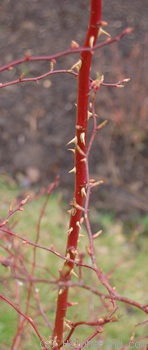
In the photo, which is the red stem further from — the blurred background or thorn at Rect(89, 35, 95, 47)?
the blurred background

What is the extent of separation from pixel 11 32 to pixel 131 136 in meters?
1.42

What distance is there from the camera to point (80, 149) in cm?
112

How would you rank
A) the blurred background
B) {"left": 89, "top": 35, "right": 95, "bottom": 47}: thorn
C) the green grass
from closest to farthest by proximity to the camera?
{"left": 89, "top": 35, "right": 95, "bottom": 47}: thorn < the green grass < the blurred background

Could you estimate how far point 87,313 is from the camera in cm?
300

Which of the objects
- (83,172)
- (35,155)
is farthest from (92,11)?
(35,155)

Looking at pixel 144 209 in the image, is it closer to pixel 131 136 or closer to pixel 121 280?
pixel 131 136

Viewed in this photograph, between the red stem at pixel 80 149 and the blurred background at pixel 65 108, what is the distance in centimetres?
309

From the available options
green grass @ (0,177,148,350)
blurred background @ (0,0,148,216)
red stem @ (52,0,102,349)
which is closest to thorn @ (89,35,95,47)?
red stem @ (52,0,102,349)

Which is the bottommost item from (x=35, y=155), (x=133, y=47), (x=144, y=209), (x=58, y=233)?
(x=58, y=233)

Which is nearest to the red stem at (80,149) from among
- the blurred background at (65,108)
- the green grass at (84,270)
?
the green grass at (84,270)

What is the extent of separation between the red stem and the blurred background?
309 centimetres

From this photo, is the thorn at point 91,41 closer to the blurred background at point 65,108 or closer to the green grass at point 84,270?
the green grass at point 84,270

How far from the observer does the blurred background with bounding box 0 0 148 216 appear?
4.57 metres

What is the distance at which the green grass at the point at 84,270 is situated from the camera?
2695 millimetres
